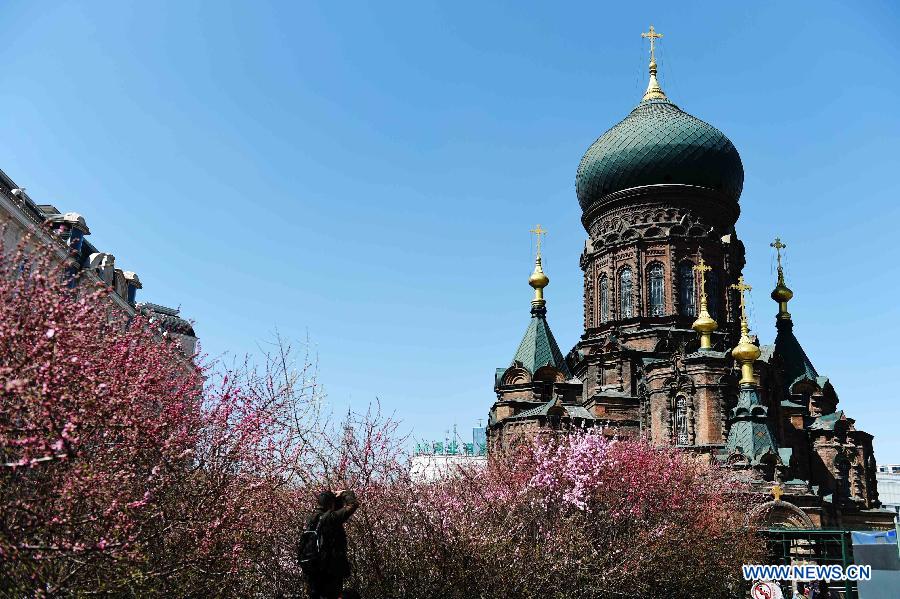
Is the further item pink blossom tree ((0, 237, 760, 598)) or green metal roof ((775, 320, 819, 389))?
green metal roof ((775, 320, 819, 389))

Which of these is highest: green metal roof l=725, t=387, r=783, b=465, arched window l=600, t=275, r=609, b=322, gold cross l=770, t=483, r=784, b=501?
Result: arched window l=600, t=275, r=609, b=322

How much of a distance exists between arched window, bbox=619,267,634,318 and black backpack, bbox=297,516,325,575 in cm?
4014

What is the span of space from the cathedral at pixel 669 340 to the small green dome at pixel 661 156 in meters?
0.08

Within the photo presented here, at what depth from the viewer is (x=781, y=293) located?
181 ft

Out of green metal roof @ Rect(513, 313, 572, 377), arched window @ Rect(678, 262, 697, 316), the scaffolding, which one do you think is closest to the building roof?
green metal roof @ Rect(513, 313, 572, 377)

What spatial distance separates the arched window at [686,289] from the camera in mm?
48594

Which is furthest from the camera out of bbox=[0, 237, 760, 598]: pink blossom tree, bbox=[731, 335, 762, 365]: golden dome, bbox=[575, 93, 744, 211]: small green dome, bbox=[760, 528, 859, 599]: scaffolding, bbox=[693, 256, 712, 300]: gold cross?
bbox=[575, 93, 744, 211]: small green dome

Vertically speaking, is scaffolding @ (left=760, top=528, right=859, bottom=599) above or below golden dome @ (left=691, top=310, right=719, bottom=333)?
below

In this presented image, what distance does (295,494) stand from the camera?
1669cm

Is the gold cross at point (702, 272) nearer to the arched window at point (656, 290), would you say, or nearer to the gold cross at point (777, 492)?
the arched window at point (656, 290)

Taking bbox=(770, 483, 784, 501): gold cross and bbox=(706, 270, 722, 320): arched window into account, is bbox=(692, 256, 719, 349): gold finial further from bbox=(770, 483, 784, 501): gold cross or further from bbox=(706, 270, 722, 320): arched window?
bbox=(770, 483, 784, 501): gold cross

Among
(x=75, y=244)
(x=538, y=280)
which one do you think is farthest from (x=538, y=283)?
(x=75, y=244)

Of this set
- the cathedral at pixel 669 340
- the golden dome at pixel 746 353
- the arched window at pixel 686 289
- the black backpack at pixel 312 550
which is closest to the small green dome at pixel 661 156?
the cathedral at pixel 669 340

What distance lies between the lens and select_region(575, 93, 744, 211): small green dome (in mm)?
49500
